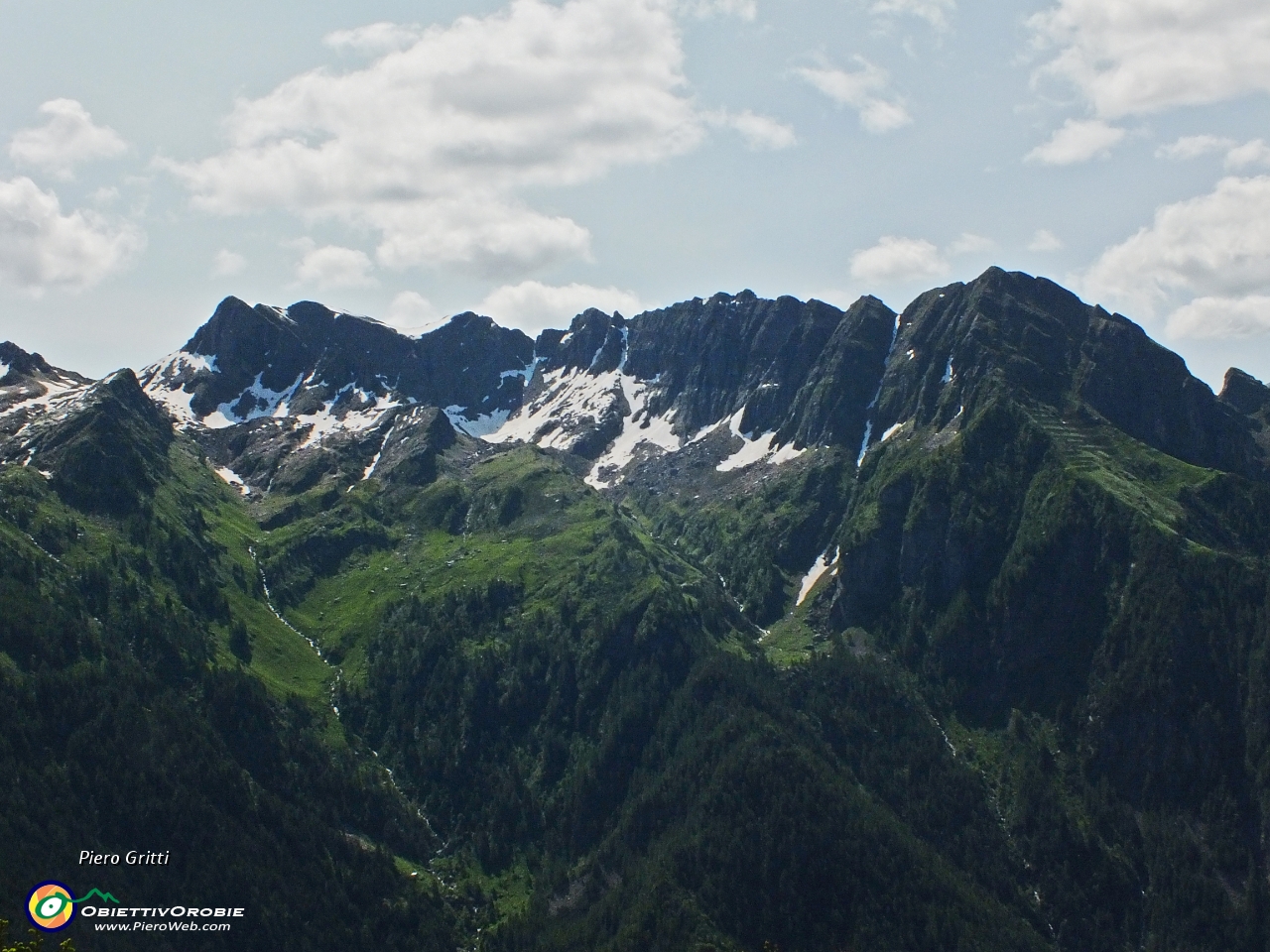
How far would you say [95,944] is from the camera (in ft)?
655

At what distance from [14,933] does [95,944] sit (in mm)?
15075

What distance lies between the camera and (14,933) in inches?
7441
